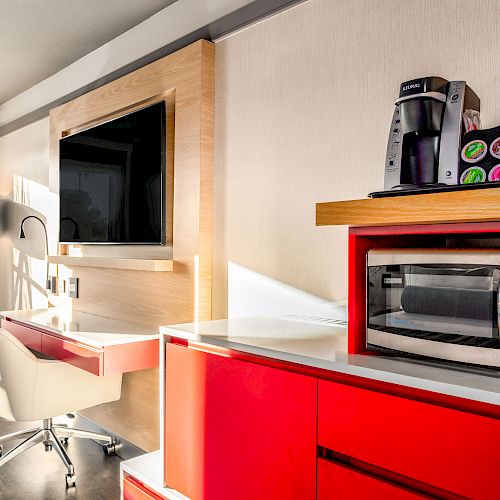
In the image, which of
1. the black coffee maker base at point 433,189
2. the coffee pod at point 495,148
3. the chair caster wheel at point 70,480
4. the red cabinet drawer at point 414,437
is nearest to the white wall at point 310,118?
the coffee pod at point 495,148

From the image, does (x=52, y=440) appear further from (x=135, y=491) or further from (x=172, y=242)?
(x=172, y=242)

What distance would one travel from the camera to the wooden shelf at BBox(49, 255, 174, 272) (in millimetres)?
2539

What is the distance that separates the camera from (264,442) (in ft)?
4.66

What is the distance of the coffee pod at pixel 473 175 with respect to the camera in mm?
1222

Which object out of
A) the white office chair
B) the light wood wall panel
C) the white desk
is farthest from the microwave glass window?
the white office chair

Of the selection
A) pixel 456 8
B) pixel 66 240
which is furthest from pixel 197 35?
pixel 66 240

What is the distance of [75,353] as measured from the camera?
246cm

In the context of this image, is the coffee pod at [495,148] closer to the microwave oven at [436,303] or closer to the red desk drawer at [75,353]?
the microwave oven at [436,303]

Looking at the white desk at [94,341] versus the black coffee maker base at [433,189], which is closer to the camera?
the black coffee maker base at [433,189]

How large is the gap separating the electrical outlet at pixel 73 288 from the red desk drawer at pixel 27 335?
436 mm

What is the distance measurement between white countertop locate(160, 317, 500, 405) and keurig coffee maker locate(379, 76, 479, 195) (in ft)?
1.44

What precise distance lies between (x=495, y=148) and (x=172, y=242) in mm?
1794

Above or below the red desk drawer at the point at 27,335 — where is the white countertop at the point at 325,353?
above

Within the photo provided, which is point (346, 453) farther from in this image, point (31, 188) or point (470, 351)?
point (31, 188)
